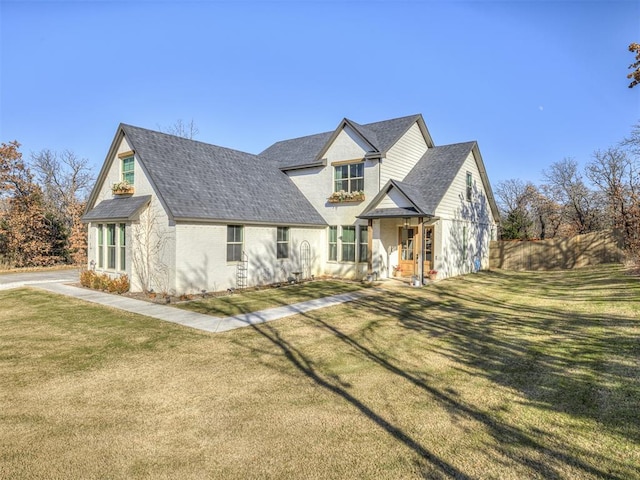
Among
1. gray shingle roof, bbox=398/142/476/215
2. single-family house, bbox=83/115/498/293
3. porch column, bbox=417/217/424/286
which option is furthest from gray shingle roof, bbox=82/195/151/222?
porch column, bbox=417/217/424/286

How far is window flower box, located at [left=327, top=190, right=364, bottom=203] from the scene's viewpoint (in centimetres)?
1789

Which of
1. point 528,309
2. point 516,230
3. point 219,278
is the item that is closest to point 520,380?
point 528,309

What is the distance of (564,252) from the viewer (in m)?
22.5

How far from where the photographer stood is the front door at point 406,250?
707 inches

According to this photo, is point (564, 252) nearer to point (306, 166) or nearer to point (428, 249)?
point (428, 249)

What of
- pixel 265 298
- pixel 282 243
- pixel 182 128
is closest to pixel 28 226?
pixel 282 243

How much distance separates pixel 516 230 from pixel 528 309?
65.1 feet

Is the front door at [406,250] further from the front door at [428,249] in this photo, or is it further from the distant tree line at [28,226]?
the distant tree line at [28,226]

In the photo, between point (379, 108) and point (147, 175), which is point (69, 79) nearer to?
point (147, 175)

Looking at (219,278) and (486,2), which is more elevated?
(486,2)

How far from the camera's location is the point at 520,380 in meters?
5.47

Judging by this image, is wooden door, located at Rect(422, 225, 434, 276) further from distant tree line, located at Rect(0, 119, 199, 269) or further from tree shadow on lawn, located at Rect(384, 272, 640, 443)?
distant tree line, located at Rect(0, 119, 199, 269)

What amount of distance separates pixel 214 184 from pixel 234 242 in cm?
286

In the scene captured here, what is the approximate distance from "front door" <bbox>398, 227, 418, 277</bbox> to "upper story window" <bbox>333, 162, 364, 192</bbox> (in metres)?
3.29
